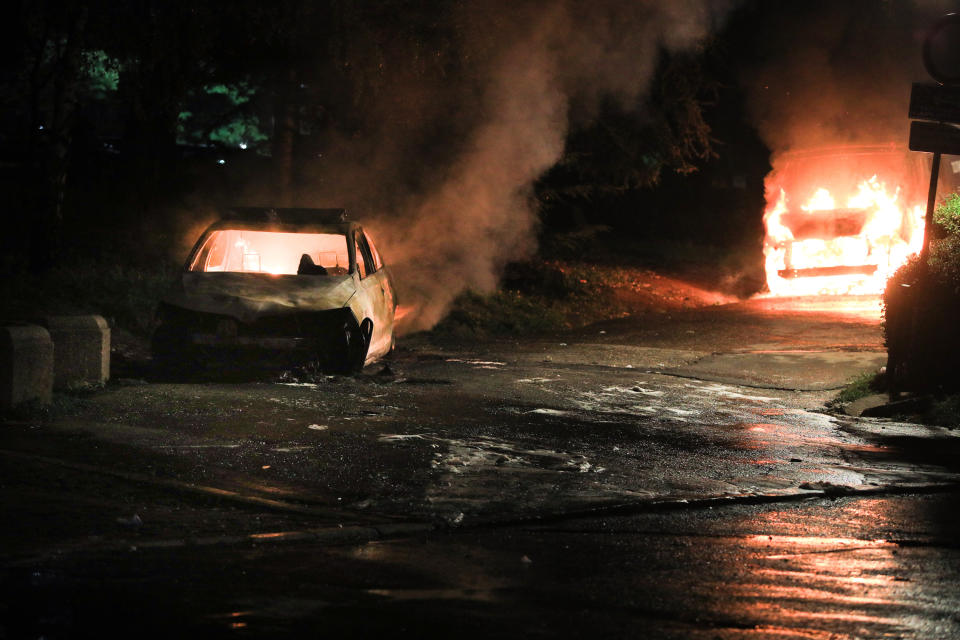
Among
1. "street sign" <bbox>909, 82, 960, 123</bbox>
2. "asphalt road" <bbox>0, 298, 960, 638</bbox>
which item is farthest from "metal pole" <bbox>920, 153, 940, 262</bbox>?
"asphalt road" <bbox>0, 298, 960, 638</bbox>

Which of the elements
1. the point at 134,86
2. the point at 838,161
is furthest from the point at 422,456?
the point at 838,161

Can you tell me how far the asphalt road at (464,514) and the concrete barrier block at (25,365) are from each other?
33 cm

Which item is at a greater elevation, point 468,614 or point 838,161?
point 838,161

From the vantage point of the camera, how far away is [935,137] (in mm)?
10633

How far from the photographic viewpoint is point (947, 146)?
34.9ft

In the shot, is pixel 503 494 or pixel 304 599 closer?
pixel 304 599

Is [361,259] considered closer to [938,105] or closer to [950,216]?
[938,105]

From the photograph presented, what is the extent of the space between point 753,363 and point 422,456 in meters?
7.44

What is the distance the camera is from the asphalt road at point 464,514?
4.60m

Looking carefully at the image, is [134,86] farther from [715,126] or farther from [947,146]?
[715,126]

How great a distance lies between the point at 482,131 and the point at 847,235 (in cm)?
735

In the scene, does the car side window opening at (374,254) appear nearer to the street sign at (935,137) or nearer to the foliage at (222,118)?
the street sign at (935,137)

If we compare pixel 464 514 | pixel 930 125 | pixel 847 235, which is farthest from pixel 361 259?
pixel 847 235

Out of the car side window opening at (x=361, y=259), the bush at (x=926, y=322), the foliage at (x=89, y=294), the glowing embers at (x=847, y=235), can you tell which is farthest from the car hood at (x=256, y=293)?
the glowing embers at (x=847, y=235)
